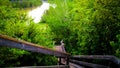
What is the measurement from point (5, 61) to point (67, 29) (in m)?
12.9

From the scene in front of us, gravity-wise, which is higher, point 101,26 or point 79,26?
point 79,26

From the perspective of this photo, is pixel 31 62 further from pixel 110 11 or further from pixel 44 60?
pixel 110 11

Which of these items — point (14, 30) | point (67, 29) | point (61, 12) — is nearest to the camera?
point (14, 30)

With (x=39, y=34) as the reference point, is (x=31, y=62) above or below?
below

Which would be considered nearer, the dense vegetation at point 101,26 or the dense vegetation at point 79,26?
the dense vegetation at point 79,26

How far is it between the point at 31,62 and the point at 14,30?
1254 millimetres

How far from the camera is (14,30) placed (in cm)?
695

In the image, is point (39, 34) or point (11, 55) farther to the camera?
point (39, 34)

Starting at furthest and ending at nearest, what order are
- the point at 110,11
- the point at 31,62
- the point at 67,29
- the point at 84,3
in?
the point at 67,29 < the point at 84,3 < the point at 110,11 < the point at 31,62

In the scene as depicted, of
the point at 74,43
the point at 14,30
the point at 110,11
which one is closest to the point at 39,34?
the point at 14,30

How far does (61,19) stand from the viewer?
746 inches

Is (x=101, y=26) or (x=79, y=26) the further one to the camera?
(x=79, y=26)

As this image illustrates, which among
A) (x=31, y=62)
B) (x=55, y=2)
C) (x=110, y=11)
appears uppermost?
(x=55, y=2)

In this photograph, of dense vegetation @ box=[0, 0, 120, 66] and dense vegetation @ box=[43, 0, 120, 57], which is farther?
dense vegetation @ box=[43, 0, 120, 57]
